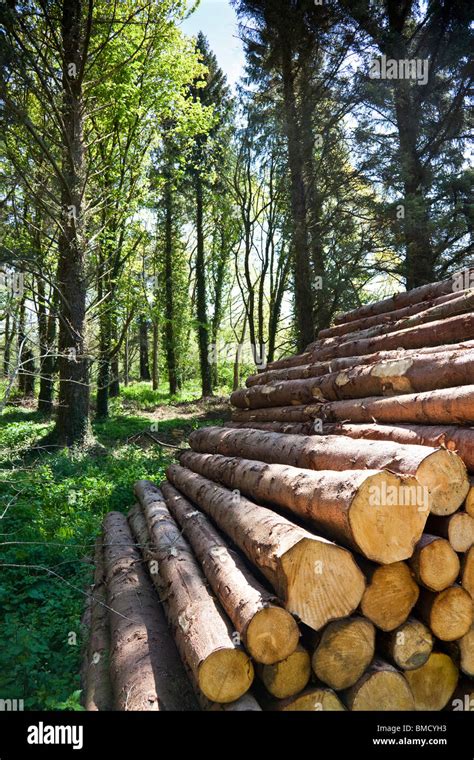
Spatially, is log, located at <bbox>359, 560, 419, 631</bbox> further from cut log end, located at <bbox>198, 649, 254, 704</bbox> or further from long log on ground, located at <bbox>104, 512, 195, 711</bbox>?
long log on ground, located at <bbox>104, 512, 195, 711</bbox>

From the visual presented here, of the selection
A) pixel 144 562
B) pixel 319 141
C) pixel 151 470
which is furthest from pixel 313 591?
pixel 319 141

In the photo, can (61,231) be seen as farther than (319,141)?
No

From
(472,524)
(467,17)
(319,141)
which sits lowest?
(472,524)

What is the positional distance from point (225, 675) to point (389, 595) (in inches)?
45.3

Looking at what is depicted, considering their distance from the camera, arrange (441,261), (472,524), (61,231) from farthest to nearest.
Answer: (441,261) < (61,231) < (472,524)

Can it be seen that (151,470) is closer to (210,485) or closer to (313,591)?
(210,485)

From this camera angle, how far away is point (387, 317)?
319 inches

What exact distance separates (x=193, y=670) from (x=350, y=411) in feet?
11.4

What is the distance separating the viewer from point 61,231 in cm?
1087

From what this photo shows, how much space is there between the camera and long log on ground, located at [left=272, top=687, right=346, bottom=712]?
8.91 ft

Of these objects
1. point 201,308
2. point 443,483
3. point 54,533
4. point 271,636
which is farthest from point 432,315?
point 201,308

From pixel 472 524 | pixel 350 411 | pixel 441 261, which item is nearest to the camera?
pixel 472 524

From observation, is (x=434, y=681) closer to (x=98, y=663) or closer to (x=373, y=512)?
(x=373, y=512)

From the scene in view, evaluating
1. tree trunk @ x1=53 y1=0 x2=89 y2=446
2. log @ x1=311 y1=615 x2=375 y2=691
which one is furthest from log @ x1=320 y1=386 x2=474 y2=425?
tree trunk @ x1=53 y1=0 x2=89 y2=446
